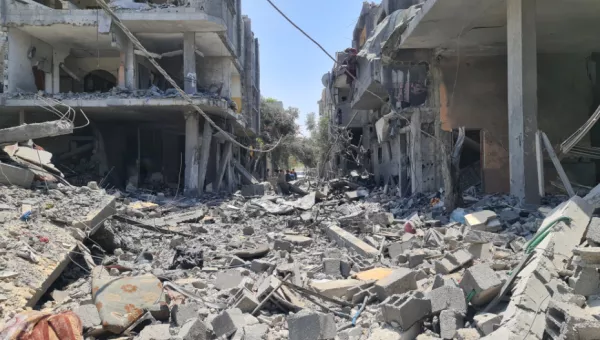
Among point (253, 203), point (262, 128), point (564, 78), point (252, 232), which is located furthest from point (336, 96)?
point (252, 232)

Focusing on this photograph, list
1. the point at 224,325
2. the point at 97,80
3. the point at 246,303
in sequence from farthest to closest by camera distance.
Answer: the point at 97,80 < the point at 246,303 < the point at 224,325

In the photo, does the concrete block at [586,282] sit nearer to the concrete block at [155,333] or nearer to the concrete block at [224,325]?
the concrete block at [224,325]

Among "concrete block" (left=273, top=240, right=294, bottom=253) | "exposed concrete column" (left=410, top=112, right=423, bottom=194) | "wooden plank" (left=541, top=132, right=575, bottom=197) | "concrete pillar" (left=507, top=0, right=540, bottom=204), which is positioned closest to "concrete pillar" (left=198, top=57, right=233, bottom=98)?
"exposed concrete column" (left=410, top=112, right=423, bottom=194)

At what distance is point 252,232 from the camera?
31.9 ft

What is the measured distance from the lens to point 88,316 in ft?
13.7

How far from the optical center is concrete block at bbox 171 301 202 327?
4.27m

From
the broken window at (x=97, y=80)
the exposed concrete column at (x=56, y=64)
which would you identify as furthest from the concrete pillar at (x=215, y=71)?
the exposed concrete column at (x=56, y=64)

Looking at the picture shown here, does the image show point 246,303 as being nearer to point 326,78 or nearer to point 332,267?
point 332,267

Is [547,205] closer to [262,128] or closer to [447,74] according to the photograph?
[447,74]

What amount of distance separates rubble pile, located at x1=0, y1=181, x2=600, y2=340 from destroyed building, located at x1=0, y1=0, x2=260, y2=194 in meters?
8.03

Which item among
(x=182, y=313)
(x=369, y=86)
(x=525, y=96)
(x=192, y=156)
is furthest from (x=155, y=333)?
(x=192, y=156)

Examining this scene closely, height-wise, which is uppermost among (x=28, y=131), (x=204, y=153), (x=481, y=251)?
(x=28, y=131)

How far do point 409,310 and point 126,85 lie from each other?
626 inches

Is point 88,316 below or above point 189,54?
below
